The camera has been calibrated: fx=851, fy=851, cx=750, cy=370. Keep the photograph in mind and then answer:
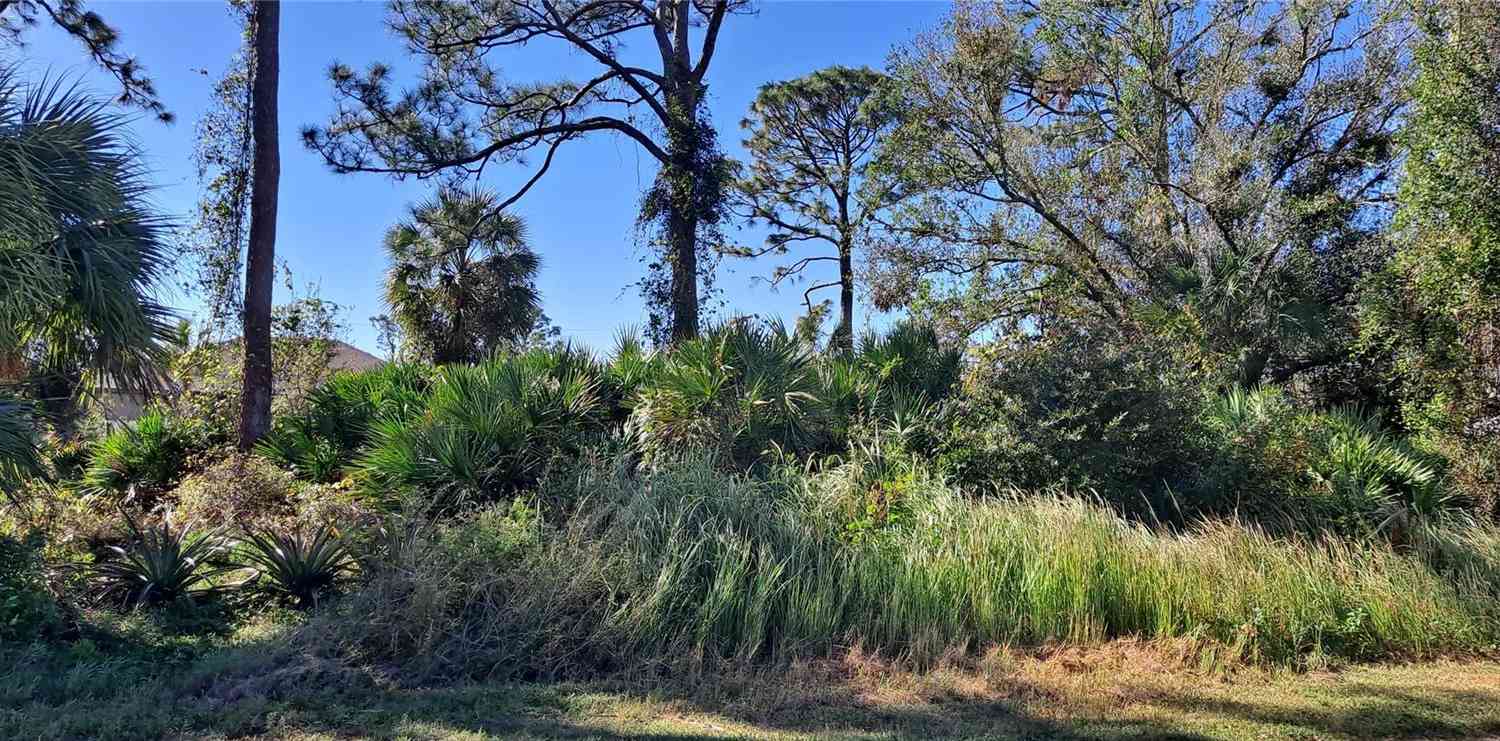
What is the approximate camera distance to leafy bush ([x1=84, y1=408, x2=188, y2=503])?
12.3 meters

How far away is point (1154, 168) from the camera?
15.8 meters

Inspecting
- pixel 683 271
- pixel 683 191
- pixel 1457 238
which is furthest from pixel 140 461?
pixel 1457 238

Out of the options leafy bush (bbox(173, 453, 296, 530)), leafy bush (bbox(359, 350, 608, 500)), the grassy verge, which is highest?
leafy bush (bbox(359, 350, 608, 500))

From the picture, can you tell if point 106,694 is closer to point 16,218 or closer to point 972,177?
point 16,218

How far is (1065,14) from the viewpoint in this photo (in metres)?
16.3

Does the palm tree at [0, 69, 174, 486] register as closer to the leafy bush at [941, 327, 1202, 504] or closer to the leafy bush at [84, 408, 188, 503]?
the leafy bush at [84, 408, 188, 503]

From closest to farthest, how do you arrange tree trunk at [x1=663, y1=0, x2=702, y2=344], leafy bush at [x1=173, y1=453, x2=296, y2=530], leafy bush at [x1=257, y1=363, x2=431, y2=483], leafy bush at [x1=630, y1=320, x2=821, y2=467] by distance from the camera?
leafy bush at [x1=173, y1=453, x2=296, y2=530] → leafy bush at [x1=630, y1=320, x2=821, y2=467] → leafy bush at [x1=257, y1=363, x2=431, y2=483] → tree trunk at [x1=663, y1=0, x2=702, y2=344]

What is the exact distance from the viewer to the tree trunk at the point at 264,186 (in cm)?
1334

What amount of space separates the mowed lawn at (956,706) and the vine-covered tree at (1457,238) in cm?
462

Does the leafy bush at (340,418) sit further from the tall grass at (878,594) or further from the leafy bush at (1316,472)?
the leafy bush at (1316,472)

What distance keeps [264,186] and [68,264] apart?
7.13 meters

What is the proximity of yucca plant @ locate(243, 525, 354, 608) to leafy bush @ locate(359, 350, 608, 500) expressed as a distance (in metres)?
1.02

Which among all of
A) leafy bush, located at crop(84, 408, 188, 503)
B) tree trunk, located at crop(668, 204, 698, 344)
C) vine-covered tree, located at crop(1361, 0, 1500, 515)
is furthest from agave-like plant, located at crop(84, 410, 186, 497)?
vine-covered tree, located at crop(1361, 0, 1500, 515)

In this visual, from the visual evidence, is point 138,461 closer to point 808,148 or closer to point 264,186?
point 264,186
